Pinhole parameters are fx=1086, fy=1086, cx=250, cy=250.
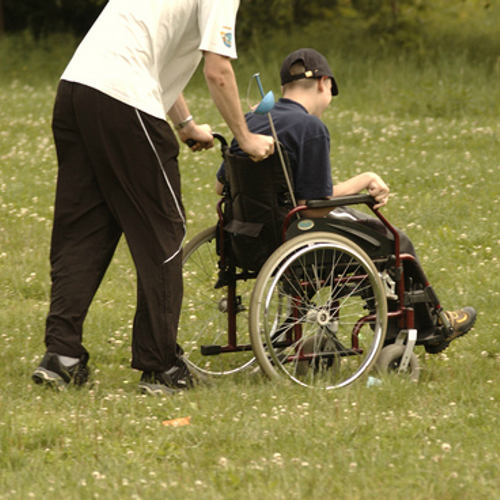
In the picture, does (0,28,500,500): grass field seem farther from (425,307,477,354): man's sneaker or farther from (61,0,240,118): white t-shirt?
(61,0,240,118): white t-shirt

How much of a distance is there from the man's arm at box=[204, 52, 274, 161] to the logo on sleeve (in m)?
0.06

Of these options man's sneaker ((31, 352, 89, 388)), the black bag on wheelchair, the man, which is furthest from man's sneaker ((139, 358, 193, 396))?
the black bag on wheelchair

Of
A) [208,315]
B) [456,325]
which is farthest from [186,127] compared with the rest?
[456,325]

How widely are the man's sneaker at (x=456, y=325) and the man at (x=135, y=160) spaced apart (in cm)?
118

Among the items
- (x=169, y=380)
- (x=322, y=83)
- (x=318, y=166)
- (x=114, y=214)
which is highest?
(x=322, y=83)

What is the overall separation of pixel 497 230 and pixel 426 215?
62 centimetres

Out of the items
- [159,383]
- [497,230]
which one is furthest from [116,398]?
[497,230]

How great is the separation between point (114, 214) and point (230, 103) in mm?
678

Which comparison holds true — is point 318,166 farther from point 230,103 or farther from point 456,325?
point 456,325

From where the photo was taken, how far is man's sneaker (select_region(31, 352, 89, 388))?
4.46 m

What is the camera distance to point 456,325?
5.04m

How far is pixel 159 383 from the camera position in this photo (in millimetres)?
4539

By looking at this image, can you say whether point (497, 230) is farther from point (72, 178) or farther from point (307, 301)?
point (72, 178)

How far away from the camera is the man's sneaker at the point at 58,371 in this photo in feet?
14.6
